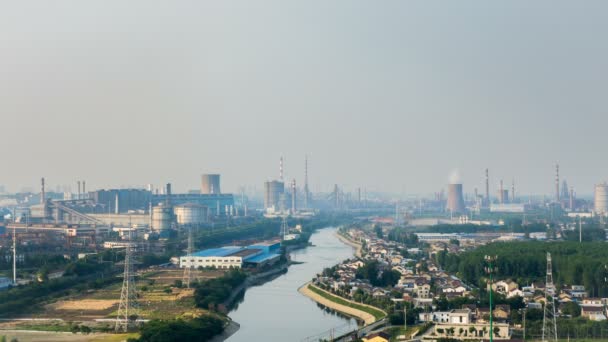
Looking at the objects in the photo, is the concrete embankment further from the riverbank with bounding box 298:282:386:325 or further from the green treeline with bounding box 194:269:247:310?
the green treeline with bounding box 194:269:247:310

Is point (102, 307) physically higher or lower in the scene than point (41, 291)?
lower

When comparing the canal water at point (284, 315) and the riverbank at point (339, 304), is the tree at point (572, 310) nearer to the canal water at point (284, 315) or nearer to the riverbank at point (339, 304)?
the riverbank at point (339, 304)

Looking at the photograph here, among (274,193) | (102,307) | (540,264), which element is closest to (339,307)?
(102,307)

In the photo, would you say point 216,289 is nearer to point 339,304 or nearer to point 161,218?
point 339,304

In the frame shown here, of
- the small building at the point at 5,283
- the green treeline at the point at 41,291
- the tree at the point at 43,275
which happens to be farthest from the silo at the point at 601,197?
the small building at the point at 5,283

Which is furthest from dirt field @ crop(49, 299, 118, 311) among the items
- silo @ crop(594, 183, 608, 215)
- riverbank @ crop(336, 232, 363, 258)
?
silo @ crop(594, 183, 608, 215)

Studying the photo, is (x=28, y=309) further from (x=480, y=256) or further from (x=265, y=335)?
(x=480, y=256)
